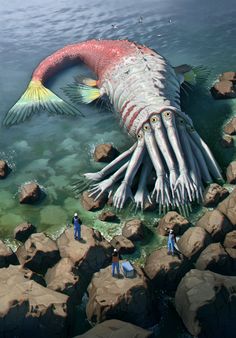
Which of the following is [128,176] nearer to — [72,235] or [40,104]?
[72,235]

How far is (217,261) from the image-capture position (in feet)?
40.6

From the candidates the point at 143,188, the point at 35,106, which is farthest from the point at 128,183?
the point at 35,106

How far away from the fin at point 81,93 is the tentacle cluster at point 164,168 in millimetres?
6135

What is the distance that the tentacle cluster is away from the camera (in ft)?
50.1

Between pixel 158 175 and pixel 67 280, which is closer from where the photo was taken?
pixel 67 280

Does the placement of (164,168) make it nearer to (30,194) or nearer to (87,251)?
(87,251)

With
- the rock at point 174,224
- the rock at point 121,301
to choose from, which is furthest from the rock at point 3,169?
the rock at point 121,301

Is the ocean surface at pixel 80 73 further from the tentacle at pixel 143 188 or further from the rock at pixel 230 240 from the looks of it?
the rock at pixel 230 240

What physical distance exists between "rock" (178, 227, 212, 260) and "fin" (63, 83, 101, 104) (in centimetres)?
1076

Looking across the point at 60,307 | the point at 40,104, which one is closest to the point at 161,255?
the point at 60,307

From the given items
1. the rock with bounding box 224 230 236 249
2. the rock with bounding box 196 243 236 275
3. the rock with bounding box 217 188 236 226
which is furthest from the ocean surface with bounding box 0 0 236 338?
the rock with bounding box 196 243 236 275

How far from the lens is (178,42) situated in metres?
27.7

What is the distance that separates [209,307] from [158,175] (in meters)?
5.80

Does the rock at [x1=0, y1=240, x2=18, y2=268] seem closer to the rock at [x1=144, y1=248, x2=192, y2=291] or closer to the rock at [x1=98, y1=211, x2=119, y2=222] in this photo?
the rock at [x1=98, y1=211, x2=119, y2=222]
